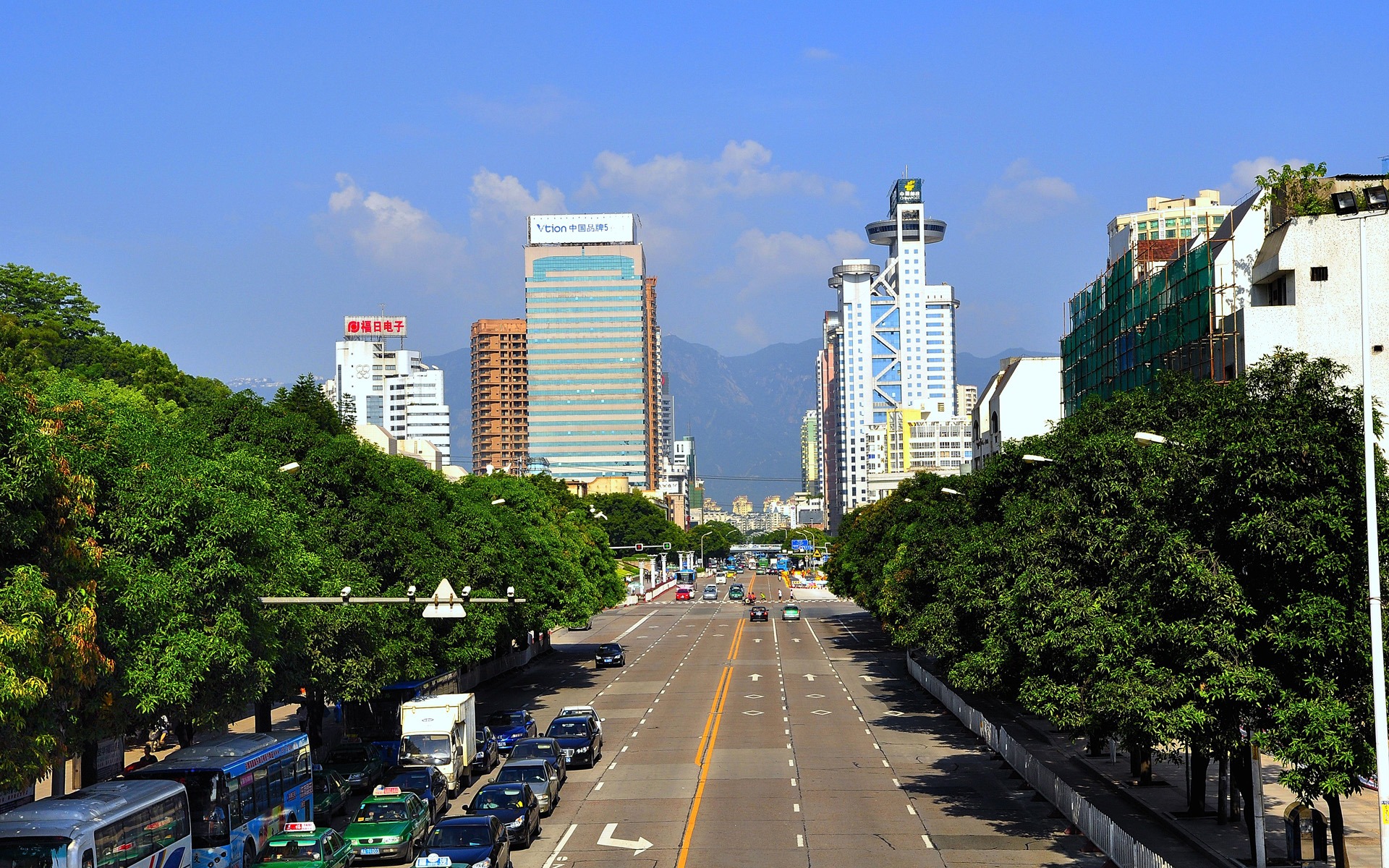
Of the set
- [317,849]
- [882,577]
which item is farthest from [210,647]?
[882,577]

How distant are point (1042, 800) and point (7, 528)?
25.5m

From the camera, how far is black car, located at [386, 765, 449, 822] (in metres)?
32.4

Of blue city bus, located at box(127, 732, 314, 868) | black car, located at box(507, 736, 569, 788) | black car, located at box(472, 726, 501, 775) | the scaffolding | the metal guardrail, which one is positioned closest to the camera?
the metal guardrail

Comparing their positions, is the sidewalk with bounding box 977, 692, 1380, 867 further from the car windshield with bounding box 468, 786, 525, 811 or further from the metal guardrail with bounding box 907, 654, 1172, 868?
the car windshield with bounding box 468, 786, 525, 811

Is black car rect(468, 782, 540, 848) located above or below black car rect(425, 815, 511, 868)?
below

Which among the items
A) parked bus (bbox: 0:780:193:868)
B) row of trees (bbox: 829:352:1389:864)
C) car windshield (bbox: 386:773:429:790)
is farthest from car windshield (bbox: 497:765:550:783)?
row of trees (bbox: 829:352:1389:864)

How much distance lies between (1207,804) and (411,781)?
1964cm

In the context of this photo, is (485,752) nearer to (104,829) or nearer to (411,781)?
(411,781)

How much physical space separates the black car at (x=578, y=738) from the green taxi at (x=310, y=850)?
13.4m

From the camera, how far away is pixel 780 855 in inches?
1110

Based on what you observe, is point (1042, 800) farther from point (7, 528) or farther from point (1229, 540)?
point (7, 528)

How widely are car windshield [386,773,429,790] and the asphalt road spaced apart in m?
1.96

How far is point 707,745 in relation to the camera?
1800 inches

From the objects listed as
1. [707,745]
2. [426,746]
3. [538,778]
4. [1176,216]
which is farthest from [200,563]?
[1176,216]
